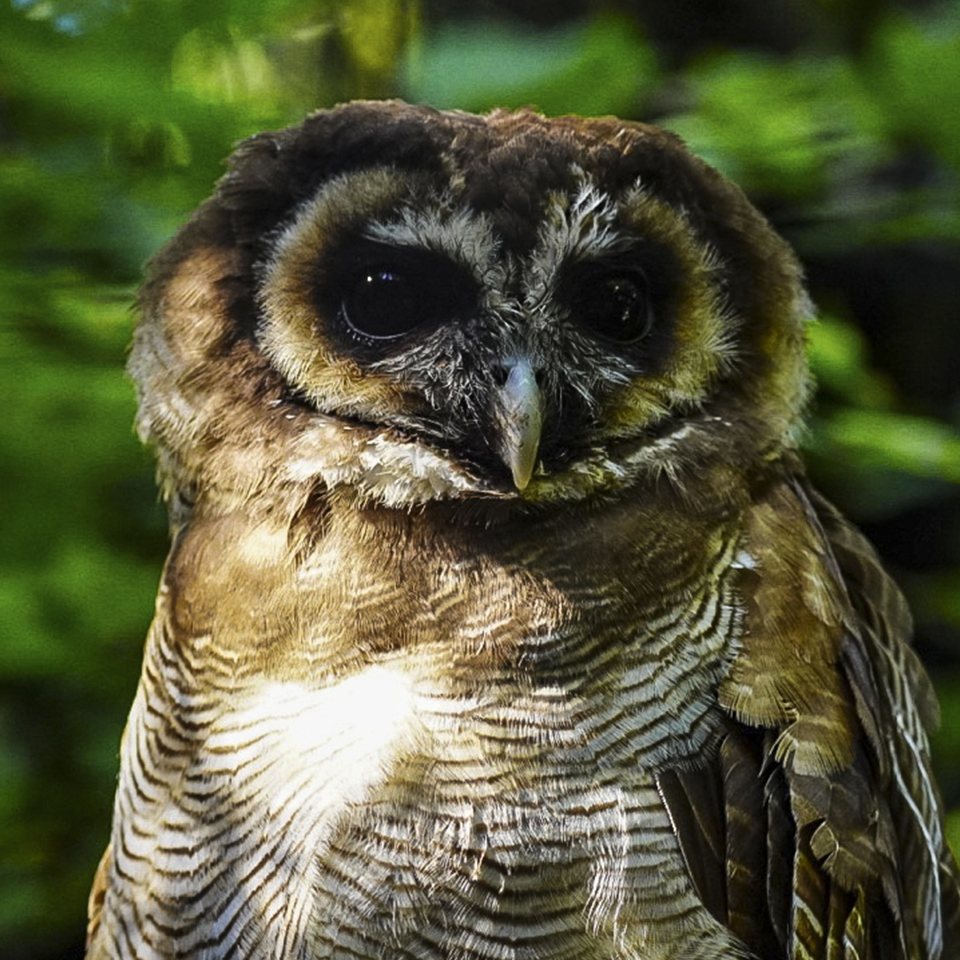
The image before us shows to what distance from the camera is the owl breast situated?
1419 millimetres

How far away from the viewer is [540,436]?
1.46 metres

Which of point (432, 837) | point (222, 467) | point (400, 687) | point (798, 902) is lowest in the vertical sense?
point (798, 902)

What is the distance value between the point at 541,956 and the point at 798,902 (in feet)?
1.02

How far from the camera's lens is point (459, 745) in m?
1.42

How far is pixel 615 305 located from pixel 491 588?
36 centimetres

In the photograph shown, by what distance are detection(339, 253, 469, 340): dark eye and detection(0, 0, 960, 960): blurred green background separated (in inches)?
13.7

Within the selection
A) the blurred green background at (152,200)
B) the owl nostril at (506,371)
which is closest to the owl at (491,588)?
the owl nostril at (506,371)

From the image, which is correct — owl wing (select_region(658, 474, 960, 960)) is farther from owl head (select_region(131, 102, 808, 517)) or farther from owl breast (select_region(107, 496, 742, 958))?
owl head (select_region(131, 102, 808, 517))

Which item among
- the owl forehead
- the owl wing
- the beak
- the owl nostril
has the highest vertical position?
the owl forehead

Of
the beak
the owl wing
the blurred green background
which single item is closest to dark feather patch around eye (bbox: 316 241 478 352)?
the beak

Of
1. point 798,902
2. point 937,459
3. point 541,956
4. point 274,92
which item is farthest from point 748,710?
point 274,92

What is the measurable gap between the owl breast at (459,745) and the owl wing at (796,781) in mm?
37

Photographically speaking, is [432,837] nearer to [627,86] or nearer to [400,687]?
[400,687]

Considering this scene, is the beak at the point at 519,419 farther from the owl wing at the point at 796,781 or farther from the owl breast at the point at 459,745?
the owl wing at the point at 796,781
